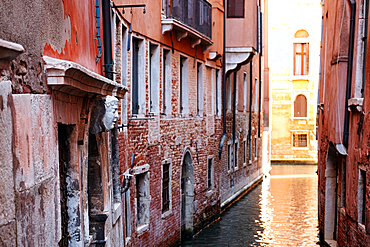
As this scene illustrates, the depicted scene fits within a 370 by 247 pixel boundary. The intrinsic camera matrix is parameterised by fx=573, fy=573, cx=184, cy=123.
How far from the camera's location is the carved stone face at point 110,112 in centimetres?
657

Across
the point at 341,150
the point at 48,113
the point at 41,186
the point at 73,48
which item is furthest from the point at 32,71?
the point at 341,150

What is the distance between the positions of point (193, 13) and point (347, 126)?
4746mm

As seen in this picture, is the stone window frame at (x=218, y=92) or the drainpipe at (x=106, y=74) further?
the stone window frame at (x=218, y=92)

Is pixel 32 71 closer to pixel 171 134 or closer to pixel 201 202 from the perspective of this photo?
pixel 171 134

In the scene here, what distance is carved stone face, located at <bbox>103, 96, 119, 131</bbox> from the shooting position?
259 inches

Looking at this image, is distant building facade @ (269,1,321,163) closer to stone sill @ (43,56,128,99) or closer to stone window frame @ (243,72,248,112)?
stone window frame @ (243,72,248,112)

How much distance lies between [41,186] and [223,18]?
13.7 metres

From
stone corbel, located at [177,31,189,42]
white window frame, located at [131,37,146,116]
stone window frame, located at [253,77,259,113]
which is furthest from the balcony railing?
stone window frame, located at [253,77,259,113]

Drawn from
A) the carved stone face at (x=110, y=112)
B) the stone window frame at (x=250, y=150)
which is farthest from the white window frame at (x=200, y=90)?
the carved stone face at (x=110, y=112)

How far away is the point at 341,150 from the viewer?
11.2 m

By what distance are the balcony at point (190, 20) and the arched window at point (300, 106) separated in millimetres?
21472

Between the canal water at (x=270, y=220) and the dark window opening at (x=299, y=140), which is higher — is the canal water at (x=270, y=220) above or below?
below

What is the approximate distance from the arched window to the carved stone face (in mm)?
30321

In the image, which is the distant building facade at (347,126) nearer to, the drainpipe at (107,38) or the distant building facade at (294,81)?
the drainpipe at (107,38)
